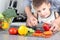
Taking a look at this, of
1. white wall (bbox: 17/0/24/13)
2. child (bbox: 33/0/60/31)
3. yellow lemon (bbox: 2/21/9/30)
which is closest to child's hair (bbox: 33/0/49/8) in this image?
child (bbox: 33/0/60/31)

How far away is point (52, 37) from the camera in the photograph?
115 centimetres

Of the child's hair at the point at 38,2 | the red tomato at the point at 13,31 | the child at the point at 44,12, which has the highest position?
the child's hair at the point at 38,2

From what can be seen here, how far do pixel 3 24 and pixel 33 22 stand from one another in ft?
0.76

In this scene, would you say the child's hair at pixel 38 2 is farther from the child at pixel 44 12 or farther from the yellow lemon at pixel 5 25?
the yellow lemon at pixel 5 25

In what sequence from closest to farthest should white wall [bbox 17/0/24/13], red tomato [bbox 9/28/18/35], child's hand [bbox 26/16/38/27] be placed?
red tomato [bbox 9/28/18/35] → child's hand [bbox 26/16/38/27] → white wall [bbox 17/0/24/13]

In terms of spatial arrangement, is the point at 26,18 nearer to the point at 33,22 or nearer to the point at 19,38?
the point at 33,22

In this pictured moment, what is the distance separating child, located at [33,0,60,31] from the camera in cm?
143

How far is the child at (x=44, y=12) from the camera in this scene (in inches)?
56.3

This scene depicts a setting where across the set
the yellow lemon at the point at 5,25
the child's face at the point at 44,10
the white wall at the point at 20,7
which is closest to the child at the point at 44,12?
the child's face at the point at 44,10

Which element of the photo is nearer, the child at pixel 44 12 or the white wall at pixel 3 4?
the child at pixel 44 12

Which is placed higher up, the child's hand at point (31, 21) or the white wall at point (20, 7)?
the white wall at point (20, 7)

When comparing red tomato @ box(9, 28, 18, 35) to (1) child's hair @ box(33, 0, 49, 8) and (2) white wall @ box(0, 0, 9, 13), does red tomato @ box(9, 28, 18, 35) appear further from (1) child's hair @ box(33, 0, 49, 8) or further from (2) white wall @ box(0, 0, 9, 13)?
(2) white wall @ box(0, 0, 9, 13)

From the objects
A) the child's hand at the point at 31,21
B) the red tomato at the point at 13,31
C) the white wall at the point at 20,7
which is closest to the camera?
the red tomato at the point at 13,31

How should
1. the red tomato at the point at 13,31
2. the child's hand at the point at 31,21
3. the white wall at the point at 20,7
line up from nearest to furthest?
the red tomato at the point at 13,31 → the child's hand at the point at 31,21 → the white wall at the point at 20,7
